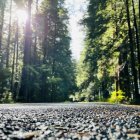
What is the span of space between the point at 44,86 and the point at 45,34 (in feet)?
24.0

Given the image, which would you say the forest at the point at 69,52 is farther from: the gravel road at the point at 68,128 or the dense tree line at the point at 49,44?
the gravel road at the point at 68,128

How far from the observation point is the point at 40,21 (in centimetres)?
4134

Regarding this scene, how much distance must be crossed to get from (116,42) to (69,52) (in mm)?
20400

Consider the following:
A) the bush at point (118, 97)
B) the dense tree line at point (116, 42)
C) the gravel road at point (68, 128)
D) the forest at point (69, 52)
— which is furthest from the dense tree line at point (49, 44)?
the gravel road at point (68, 128)

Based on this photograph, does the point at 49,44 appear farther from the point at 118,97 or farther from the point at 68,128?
the point at 68,128

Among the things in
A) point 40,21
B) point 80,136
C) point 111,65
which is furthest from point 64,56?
point 80,136

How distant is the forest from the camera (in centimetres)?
2595

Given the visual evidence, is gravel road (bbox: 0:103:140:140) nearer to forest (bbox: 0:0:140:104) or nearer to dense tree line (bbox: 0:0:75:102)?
forest (bbox: 0:0:140:104)

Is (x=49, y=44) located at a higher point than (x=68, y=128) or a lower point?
higher

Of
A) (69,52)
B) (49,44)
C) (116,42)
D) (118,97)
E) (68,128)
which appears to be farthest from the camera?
(69,52)

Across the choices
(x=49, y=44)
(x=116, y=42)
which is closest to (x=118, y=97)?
(x=116, y=42)

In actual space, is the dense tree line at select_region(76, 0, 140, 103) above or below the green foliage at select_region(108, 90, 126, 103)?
above

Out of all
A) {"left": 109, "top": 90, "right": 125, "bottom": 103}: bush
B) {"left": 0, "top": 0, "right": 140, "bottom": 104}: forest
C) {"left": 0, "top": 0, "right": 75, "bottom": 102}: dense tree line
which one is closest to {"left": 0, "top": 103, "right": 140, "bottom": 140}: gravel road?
{"left": 0, "top": 0, "right": 140, "bottom": 104}: forest

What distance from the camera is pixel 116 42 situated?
26938 millimetres
